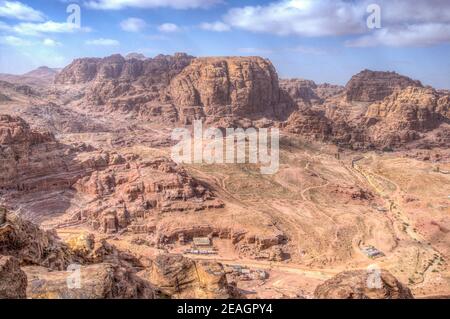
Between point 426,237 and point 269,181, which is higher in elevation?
point 269,181

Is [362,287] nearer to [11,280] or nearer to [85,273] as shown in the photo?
[85,273]

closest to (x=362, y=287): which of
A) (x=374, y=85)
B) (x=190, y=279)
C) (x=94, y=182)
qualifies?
(x=190, y=279)

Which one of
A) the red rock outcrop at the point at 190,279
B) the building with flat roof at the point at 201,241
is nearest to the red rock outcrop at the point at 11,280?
the red rock outcrop at the point at 190,279

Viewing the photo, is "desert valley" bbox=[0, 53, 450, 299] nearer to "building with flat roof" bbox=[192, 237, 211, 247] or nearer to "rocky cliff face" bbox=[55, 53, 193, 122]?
"building with flat roof" bbox=[192, 237, 211, 247]

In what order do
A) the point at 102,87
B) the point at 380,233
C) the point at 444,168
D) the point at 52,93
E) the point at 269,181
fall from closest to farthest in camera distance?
the point at 380,233 → the point at 269,181 → the point at 444,168 → the point at 102,87 → the point at 52,93
